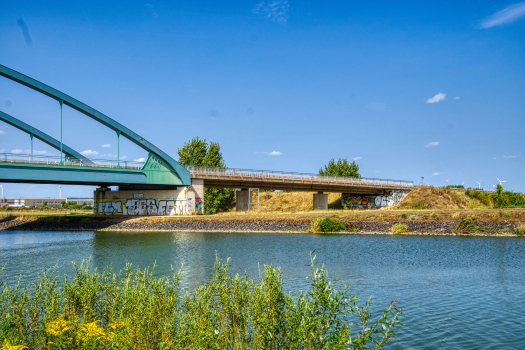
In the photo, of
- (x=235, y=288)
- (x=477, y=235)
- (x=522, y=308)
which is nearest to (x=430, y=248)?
(x=477, y=235)

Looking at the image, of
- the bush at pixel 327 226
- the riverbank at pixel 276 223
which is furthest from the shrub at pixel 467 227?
the bush at pixel 327 226

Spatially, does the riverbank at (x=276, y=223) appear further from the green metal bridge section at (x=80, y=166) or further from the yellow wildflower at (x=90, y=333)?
the yellow wildflower at (x=90, y=333)

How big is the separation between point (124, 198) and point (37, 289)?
177 ft

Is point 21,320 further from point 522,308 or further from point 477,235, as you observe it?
point 477,235

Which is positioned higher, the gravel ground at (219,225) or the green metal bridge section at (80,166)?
the green metal bridge section at (80,166)

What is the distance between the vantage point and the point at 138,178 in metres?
54.0

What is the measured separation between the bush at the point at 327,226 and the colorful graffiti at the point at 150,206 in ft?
71.6

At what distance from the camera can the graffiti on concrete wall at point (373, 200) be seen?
260 ft

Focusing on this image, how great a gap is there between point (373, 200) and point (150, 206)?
47177 millimetres

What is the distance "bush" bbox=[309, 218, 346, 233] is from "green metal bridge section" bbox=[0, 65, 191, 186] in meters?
21.9

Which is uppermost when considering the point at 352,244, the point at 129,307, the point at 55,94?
the point at 55,94

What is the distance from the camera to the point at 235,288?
8805 mm

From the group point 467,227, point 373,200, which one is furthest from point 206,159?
point 467,227

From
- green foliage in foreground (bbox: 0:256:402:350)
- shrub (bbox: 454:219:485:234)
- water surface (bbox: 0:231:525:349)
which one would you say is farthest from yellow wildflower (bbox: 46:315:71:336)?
shrub (bbox: 454:219:485:234)
